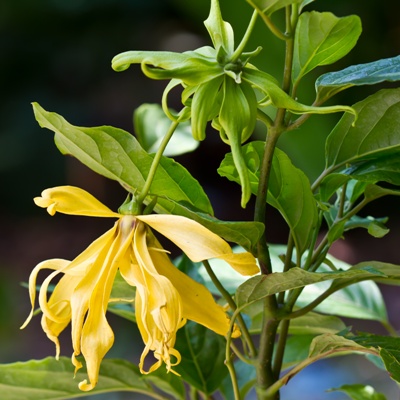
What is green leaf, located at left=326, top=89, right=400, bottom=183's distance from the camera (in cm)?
40

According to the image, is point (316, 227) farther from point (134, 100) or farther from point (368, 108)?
point (134, 100)

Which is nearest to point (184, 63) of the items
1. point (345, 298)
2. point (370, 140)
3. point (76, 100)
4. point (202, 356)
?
point (370, 140)

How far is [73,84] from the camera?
225cm

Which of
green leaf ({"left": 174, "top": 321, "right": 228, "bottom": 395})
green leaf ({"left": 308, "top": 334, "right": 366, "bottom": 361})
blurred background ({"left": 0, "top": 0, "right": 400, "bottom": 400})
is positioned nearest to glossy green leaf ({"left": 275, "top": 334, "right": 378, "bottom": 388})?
green leaf ({"left": 308, "top": 334, "right": 366, "bottom": 361})

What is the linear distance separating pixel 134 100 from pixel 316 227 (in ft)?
6.44

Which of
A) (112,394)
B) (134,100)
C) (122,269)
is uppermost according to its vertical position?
(122,269)

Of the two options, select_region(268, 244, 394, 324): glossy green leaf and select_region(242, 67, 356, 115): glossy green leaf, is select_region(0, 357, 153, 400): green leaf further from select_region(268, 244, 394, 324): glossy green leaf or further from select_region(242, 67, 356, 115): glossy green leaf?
select_region(242, 67, 356, 115): glossy green leaf

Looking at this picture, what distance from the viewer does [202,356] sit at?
512mm

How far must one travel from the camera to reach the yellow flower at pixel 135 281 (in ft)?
1.09

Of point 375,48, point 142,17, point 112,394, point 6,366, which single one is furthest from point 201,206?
point 142,17

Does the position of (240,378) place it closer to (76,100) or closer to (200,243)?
(200,243)

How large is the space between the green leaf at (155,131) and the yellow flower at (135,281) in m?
0.26

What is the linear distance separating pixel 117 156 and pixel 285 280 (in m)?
0.11

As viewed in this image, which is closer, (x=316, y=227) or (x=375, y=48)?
(x=316, y=227)
